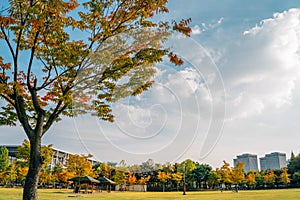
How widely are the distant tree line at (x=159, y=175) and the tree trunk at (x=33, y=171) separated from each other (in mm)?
28865

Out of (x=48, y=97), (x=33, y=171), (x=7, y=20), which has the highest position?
(x=7, y=20)

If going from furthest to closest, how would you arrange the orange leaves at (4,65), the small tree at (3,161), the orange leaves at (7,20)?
1. the small tree at (3,161)
2. the orange leaves at (4,65)
3. the orange leaves at (7,20)

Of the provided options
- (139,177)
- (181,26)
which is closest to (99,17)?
(181,26)

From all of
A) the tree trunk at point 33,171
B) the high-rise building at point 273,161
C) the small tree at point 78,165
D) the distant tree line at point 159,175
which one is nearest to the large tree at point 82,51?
the tree trunk at point 33,171

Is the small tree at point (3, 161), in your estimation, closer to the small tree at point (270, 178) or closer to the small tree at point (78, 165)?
the small tree at point (78, 165)

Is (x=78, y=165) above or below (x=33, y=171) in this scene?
above

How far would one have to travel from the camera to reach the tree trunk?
7.71 metres

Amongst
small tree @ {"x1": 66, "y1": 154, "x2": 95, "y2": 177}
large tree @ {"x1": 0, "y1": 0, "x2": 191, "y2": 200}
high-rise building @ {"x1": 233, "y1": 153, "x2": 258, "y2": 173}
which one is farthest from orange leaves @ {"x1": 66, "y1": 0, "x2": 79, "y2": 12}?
high-rise building @ {"x1": 233, "y1": 153, "x2": 258, "y2": 173}

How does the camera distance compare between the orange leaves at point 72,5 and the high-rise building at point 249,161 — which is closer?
the orange leaves at point 72,5

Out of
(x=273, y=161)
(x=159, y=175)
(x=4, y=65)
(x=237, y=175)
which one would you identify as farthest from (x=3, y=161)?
(x=273, y=161)

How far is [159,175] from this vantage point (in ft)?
185

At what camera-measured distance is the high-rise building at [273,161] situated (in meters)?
149

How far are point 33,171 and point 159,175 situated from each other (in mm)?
50460

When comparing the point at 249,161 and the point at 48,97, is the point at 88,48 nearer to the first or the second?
the point at 48,97
